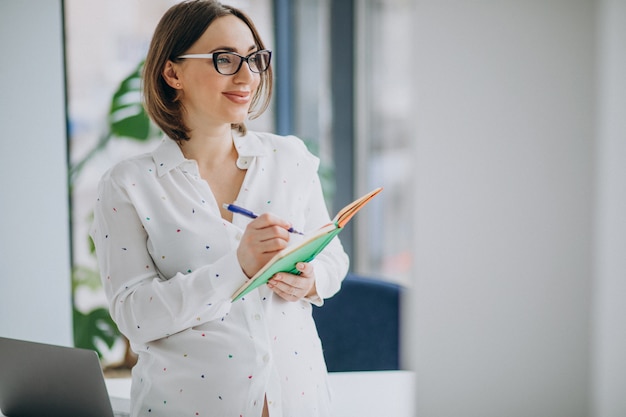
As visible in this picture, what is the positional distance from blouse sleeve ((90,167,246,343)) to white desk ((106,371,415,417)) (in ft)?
1.37

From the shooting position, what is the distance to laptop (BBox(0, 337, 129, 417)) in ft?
4.07

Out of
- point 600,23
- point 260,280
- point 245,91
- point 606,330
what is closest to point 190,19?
point 245,91

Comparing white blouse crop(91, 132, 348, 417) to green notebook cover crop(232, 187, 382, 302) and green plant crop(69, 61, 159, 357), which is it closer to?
green notebook cover crop(232, 187, 382, 302)

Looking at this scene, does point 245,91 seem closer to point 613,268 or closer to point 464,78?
point 464,78

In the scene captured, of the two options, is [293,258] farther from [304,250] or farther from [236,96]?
[236,96]

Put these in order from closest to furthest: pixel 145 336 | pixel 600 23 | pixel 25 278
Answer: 1. pixel 600 23
2. pixel 145 336
3. pixel 25 278

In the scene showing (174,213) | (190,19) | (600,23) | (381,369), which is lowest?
(381,369)

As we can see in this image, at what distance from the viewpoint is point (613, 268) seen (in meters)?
0.70

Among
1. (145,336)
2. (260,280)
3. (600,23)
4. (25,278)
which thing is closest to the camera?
(600,23)

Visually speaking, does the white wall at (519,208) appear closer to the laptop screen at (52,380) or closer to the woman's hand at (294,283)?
the woman's hand at (294,283)

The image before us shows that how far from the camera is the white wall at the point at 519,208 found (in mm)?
696

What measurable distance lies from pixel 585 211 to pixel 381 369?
1.41 meters

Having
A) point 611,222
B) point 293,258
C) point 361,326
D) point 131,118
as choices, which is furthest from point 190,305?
point 131,118

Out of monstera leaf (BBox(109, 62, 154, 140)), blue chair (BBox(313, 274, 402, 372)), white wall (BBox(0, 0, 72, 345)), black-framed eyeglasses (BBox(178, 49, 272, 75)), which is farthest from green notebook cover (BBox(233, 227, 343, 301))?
monstera leaf (BBox(109, 62, 154, 140))
